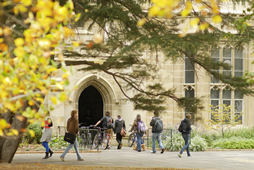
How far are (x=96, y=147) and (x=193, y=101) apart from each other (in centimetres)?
663

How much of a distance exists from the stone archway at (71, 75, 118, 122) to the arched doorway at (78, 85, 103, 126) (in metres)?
1.54

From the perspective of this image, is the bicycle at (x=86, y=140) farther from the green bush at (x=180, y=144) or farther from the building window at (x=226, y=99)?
the building window at (x=226, y=99)

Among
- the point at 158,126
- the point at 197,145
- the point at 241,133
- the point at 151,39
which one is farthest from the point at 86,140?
the point at 151,39

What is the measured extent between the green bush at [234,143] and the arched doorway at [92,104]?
6977 mm

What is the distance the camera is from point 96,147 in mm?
15320

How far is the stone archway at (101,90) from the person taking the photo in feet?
61.4

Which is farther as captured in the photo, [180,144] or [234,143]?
[234,143]

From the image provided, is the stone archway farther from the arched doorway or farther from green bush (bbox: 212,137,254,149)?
green bush (bbox: 212,137,254,149)

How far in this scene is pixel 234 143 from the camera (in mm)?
16719

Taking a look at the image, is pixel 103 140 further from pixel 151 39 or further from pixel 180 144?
pixel 151 39

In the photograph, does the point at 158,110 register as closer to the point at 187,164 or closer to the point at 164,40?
the point at 187,164

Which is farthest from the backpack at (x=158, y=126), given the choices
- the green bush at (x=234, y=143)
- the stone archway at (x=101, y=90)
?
the stone archway at (x=101, y=90)

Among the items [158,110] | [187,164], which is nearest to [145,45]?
[158,110]

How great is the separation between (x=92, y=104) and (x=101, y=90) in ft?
6.99
